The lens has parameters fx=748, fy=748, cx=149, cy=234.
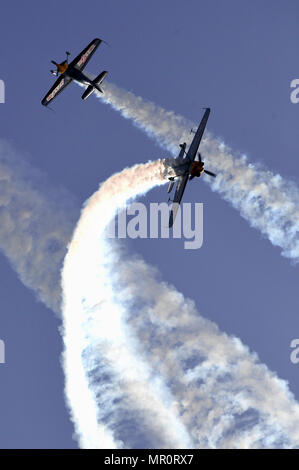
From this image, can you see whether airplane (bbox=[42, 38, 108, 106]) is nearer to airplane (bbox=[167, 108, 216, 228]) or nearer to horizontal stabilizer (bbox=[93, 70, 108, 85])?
horizontal stabilizer (bbox=[93, 70, 108, 85])

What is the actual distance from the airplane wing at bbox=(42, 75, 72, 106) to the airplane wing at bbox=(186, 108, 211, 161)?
1868 centimetres

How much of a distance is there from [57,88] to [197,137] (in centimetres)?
2171

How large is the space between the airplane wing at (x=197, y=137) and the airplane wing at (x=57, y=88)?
61.3ft

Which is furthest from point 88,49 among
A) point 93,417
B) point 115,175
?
point 93,417

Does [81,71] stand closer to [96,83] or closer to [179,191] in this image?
[96,83]

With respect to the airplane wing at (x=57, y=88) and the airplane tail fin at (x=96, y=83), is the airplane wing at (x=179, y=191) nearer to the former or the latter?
the airplane tail fin at (x=96, y=83)

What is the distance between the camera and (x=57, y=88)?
333ft

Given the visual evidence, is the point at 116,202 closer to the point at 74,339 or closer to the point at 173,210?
the point at 173,210

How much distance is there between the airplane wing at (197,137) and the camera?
9112cm

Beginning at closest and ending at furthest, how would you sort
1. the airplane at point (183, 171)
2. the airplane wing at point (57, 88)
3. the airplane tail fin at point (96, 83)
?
the airplane at point (183, 171), the airplane tail fin at point (96, 83), the airplane wing at point (57, 88)

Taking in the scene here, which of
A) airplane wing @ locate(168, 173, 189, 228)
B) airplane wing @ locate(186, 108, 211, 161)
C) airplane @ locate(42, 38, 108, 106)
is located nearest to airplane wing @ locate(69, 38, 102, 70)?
airplane @ locate(42, 38, 108, 106)

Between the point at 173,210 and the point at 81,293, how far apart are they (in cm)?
1542

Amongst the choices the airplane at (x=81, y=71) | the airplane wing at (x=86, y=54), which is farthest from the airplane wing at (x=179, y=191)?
the airplane wing at (x=86, y=54)
